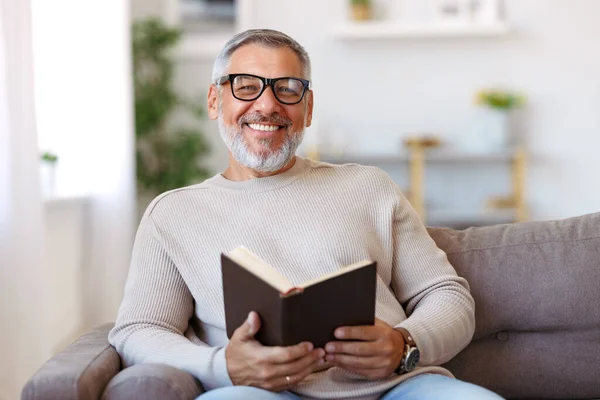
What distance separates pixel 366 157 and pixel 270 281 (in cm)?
434

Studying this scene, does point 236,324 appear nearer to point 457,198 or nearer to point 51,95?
point 51,95

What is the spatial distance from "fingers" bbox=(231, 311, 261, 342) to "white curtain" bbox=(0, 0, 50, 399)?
1687mm

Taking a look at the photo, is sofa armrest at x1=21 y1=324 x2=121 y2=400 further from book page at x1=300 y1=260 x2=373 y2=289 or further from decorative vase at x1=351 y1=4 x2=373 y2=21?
decorative vase at x1=351 y1=4 x2=373 y2=21

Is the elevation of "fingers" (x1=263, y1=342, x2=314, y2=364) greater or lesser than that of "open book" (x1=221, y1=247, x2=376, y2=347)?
lesser

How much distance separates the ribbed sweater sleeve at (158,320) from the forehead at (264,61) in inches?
15.7

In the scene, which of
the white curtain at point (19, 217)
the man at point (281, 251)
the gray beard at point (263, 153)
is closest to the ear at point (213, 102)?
the man at point (281, 251)

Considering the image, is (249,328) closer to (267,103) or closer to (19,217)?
(267,103)

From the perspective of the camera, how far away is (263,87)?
176cm

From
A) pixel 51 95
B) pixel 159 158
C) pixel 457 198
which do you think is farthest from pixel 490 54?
pixel 51 95

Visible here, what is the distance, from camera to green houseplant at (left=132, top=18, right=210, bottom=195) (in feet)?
17.4

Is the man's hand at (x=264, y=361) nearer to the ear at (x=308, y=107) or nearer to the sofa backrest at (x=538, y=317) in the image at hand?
the sofa backrest at (x=538, y=317)

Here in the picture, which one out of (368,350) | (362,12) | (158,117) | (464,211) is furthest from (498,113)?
(368,350)

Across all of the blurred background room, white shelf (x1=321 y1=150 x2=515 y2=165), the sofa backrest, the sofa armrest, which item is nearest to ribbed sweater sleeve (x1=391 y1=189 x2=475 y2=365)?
the sofa backrest

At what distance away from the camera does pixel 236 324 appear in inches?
56.9
